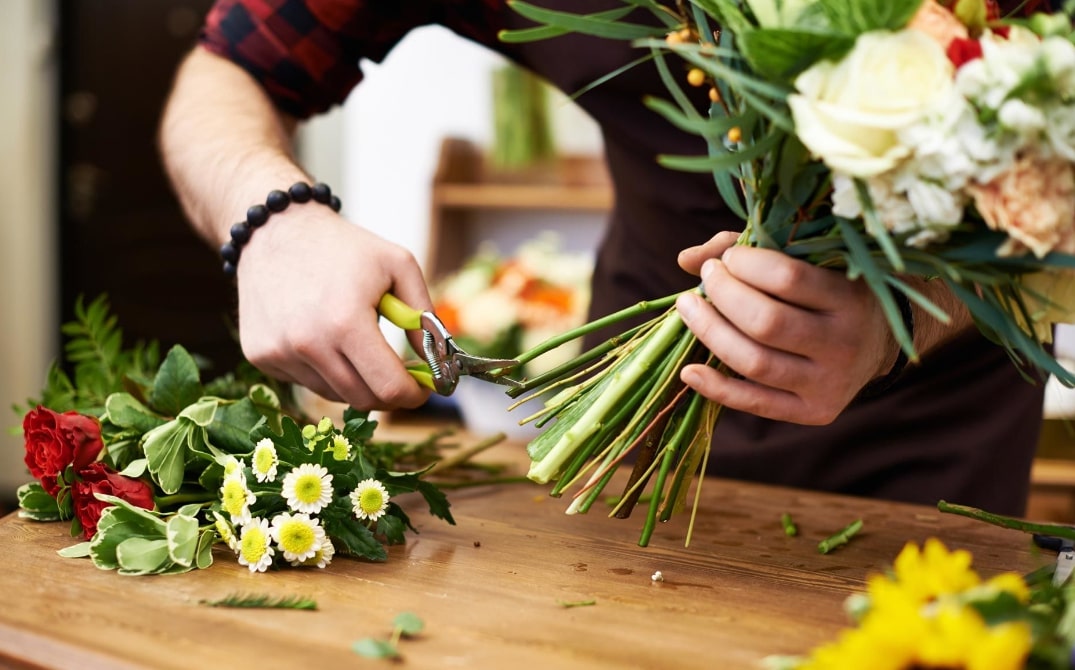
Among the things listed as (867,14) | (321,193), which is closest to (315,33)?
(321,193)

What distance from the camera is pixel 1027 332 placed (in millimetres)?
716

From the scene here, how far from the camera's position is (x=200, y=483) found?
0.84m

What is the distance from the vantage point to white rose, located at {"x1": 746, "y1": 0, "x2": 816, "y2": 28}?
2.02 feet

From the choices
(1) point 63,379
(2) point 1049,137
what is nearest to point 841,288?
(2) point 1049,137

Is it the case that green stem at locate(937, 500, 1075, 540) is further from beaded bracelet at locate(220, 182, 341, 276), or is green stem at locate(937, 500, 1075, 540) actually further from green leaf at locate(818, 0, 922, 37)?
beaded bracelet at locate(220, 182, 341, 276)

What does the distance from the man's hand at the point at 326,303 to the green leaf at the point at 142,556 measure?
0.22 meters

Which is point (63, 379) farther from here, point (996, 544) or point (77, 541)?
point (996, 544)

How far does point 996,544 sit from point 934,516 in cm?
12

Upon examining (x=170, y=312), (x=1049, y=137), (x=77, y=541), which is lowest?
(x=170, y=312)

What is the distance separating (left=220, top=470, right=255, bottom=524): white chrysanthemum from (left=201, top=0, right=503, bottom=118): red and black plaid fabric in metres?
0.67

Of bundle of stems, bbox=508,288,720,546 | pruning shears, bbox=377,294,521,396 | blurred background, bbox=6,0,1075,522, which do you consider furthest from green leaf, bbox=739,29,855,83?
blurred background, bbox=6,0,1075,522

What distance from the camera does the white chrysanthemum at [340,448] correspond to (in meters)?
0.82

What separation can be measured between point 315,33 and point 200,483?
0.65 meters

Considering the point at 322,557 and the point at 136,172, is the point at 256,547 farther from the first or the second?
the point at 136,172
